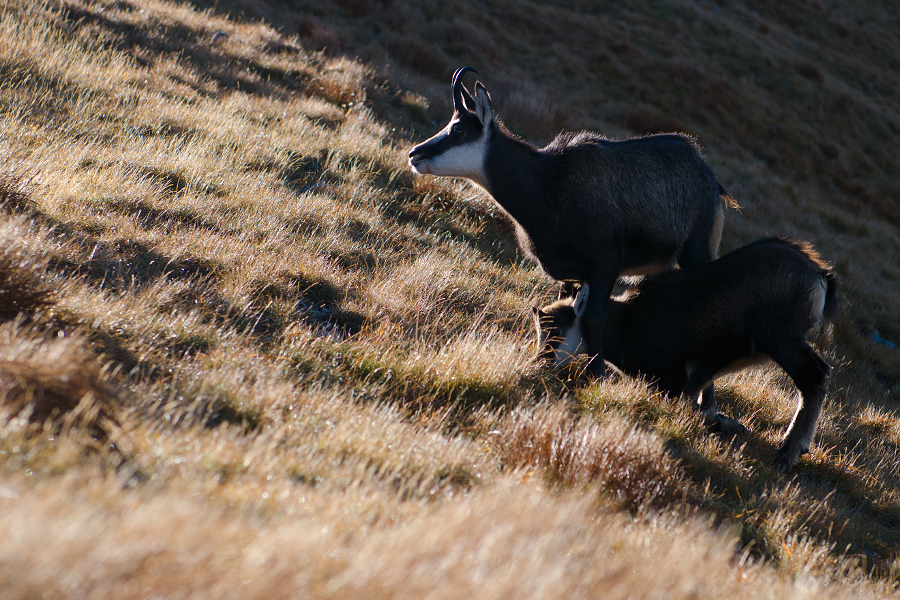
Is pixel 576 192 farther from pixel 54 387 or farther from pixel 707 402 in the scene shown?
pixel 54 387

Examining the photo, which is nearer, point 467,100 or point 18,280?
point 18,280

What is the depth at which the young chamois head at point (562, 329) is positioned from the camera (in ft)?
18.5

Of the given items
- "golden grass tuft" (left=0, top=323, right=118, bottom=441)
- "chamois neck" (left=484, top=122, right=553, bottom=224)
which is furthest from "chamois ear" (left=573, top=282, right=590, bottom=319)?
"golden grass tuft" (left=0, top=323, right=118, bottom=441)

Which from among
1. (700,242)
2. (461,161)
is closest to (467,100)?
(461,161)

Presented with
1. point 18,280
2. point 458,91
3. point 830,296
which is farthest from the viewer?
point 458,91

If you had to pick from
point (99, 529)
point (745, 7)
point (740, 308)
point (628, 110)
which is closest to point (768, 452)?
point (740, 308)

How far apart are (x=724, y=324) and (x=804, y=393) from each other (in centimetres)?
88

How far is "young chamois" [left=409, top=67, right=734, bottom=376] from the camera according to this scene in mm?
5863

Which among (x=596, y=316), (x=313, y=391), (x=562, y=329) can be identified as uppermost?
(x=596, y=316)

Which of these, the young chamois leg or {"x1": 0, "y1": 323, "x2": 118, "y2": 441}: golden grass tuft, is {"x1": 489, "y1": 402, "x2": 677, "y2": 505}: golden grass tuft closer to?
the young chamois leg

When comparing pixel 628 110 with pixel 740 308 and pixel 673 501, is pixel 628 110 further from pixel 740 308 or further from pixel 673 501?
pixel 673 501

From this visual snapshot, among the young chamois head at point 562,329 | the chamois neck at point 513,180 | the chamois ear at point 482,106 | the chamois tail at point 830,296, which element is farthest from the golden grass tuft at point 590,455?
the chamois ear at point 482,106

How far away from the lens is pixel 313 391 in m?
3.72

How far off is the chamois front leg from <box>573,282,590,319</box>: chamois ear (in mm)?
55
